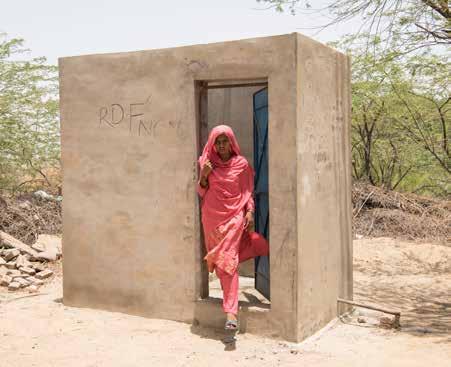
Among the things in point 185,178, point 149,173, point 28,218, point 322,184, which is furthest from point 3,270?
point 322,184

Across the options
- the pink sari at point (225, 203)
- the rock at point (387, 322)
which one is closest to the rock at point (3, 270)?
the pink sari at point (225, 203)

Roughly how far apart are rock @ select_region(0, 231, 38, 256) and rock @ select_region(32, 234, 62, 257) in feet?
0.62

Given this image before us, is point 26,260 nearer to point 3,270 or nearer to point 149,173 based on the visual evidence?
point 3,270

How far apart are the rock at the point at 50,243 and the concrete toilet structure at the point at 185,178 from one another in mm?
2601

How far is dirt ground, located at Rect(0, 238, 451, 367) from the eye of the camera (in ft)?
14.5

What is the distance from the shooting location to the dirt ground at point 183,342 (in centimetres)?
443

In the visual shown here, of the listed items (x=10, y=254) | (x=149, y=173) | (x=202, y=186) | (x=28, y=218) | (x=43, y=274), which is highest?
(x=149, y=173)

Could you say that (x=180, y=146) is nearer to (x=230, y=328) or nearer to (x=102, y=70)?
(x=102, y=70)

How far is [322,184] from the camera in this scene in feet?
16.9

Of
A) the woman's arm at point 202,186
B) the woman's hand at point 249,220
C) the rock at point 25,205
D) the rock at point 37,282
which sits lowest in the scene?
the rock at point 37,282

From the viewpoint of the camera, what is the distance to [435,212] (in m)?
10.8

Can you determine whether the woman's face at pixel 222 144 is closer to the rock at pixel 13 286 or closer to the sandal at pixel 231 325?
the sandal at pixel 231 325

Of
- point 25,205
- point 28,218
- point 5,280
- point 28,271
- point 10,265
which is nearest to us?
point 5,280

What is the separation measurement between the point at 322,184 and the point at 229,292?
125cm
